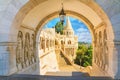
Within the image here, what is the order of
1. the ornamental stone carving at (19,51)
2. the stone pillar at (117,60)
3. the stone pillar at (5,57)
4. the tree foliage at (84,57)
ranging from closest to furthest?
1. the stone pillar at (117,60)
2. the stone pillar at (5,57)
3. the ornamental stone carving at (19,51)
4. the tree foliage at (84,57)

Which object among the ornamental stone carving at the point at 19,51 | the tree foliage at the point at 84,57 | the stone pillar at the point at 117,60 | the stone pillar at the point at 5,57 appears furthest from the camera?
the tree foliage at the point at 84,57

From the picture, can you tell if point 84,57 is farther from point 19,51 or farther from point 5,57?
point 5,57

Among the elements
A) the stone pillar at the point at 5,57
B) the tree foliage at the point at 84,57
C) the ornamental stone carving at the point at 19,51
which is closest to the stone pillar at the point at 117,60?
the stone pillar at the point at 5,57

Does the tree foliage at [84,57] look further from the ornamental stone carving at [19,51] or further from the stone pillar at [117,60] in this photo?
the stone pillar at [117,60]

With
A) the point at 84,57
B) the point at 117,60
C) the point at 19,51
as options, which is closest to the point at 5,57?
the point at 19,51

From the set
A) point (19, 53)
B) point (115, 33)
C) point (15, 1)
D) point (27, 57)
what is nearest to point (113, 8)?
point (115, 33)

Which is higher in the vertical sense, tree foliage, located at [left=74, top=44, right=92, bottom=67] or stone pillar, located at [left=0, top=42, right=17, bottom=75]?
stone pillar, located at [left=0, top=42, right=17, bottom=75]

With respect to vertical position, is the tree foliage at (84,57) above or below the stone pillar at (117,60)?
below

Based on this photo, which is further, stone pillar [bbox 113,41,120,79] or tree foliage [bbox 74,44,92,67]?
tree foliage [bbox 74,44,92,67]

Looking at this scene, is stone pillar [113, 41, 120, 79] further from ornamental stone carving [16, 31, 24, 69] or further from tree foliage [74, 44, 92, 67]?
tree foliage [74, 44, 92, 67]

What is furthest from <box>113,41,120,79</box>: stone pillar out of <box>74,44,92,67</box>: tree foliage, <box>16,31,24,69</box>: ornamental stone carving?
<box>74,44,92,67</box>: tree foliage

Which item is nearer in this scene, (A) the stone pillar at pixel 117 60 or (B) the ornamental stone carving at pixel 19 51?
(A) the stone pillar at pixel 117 60

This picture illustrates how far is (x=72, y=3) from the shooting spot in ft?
33.7

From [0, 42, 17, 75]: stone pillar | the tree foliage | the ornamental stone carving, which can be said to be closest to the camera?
[0, 42, 17, 75]: stone pillar
